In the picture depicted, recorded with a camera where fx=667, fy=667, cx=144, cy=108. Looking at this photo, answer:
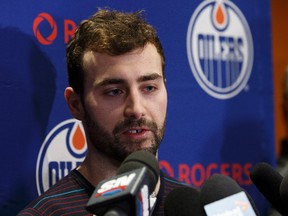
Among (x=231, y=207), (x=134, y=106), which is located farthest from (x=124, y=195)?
(x=134, y=106)

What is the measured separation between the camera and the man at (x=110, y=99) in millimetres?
1643

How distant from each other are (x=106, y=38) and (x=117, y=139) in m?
0.26

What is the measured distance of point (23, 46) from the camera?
6.16 feet

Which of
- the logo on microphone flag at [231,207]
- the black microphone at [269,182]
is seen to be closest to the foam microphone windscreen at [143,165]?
the logo on microphone flag at [231,207]

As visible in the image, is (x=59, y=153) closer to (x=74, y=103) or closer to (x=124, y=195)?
(x=74, y=103)

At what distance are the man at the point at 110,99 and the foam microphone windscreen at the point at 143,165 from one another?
469mm

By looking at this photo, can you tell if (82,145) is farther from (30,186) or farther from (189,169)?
(189,169)

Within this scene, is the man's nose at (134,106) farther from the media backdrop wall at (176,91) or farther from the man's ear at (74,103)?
the media backdrop wall at (176,91)

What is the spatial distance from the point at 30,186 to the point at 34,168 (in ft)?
0.17

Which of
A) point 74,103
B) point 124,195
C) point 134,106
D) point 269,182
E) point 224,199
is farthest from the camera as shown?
point 74,103

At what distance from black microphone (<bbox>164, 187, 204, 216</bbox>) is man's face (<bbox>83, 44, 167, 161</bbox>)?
30cm

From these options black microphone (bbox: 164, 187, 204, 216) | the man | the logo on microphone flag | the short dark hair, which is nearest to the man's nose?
the man

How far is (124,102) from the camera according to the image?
1.65 meters

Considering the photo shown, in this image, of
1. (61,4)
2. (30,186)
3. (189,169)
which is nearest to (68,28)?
(61,4)
